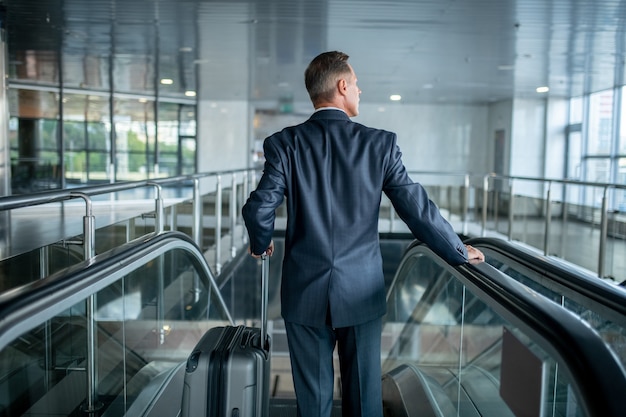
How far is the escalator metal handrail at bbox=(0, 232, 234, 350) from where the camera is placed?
1.75 meters

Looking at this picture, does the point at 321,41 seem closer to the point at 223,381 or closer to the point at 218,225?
the point at 218,225

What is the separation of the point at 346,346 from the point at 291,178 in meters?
0.71

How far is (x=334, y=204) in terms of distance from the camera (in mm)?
2531

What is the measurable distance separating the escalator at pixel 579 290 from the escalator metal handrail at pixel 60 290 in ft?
4.79

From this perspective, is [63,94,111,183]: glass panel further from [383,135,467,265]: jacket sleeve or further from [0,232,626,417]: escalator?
[383,135,467,265]: jacket sleeve

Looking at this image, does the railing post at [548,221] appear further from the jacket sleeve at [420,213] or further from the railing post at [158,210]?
the jacket sleeve at [420,213]

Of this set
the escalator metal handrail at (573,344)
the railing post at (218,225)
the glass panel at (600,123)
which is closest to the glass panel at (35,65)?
the railing post at (218,225)

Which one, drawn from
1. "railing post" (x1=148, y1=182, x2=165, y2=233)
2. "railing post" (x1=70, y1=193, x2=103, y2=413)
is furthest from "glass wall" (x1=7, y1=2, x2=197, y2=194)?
"railing post" (x1=70, y1=193, x2=103, y2=413)

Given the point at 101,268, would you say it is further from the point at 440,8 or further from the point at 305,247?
the point at 440,8

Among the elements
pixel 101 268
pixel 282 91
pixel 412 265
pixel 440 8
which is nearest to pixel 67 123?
pixel 282 91

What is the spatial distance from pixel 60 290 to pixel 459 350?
228 centimetres

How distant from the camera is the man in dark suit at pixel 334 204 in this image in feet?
8.18

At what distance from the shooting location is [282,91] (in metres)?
18.8

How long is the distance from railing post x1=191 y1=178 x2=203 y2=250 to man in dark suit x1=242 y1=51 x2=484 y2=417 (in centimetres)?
507
